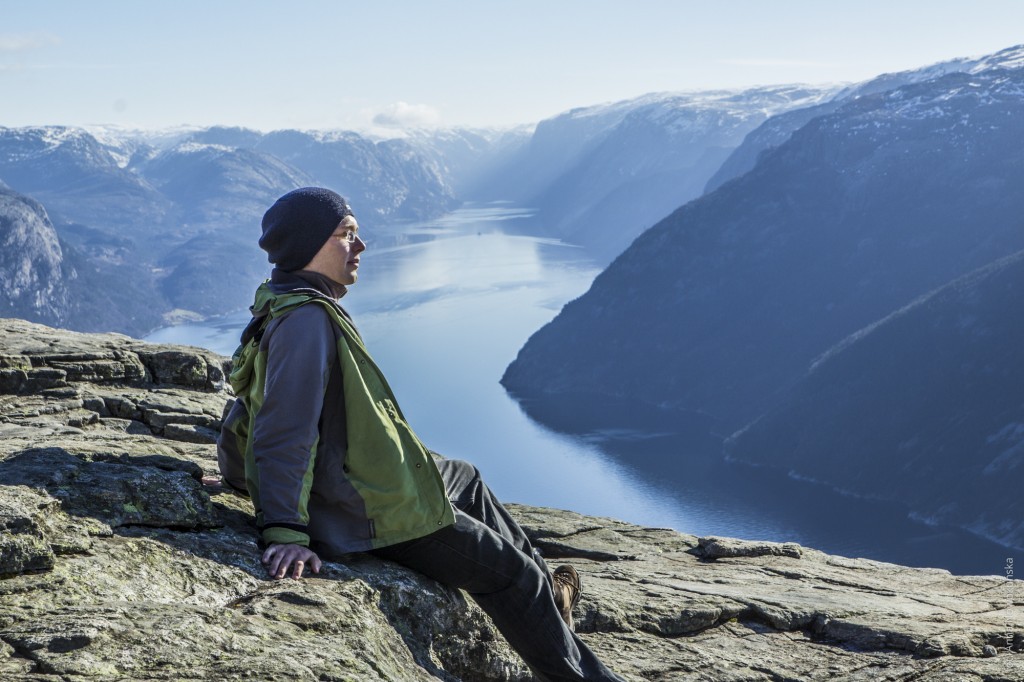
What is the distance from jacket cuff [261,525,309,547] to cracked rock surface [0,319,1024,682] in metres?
Result: 0.19

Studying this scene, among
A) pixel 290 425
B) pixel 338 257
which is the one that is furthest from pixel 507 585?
pixel 338 257

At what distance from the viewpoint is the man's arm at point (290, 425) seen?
5488mm

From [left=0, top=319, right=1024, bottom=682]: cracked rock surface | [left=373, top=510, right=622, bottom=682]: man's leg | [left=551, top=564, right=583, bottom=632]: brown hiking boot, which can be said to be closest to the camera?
[left=0, top=319, right=1024, bottom=682]: cracked rock surface

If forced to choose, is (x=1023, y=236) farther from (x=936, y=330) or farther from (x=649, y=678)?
(x=649, y=678)

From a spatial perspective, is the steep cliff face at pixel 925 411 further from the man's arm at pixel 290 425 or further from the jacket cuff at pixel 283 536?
the man's arm at pixel 290 425

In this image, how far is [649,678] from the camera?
7.08 metres

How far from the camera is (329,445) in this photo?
5703mm

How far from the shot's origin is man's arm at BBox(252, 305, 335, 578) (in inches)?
216

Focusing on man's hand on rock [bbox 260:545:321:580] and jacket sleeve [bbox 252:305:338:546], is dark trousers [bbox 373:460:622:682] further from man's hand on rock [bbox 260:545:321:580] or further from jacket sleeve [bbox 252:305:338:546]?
jacket sleeve [bbox 252:305:338:546]

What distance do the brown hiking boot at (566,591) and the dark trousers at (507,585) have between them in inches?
18.2

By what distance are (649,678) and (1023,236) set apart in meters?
216

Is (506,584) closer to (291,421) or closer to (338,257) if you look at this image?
(291,421)

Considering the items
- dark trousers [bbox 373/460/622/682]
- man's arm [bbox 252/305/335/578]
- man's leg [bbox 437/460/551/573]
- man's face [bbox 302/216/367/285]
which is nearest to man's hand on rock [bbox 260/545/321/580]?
man's arm [bbox 252/305/335/578]

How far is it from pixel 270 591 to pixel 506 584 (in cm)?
146
